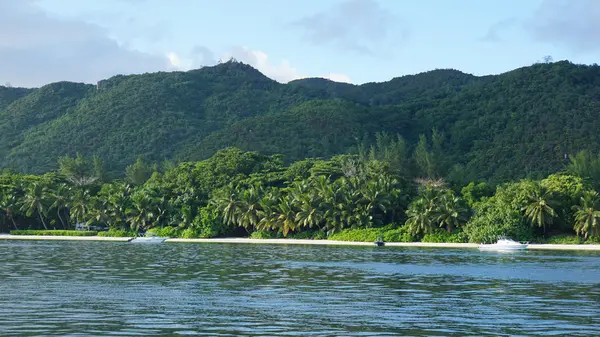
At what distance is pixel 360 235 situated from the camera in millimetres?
94875

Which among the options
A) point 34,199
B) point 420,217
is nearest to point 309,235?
point 420,217

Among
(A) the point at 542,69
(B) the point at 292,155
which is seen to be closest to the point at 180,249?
(B) the point at 292,155

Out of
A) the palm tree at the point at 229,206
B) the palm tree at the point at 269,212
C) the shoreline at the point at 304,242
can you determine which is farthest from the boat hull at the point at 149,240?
the palm tree at the point at 269,212

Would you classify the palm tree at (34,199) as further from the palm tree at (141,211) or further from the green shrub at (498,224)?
the green shrub at (498,224)

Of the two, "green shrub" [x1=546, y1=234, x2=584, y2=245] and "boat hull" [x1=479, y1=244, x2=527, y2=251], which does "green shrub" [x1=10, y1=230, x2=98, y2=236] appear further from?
"green shrub" [x1=546, y1=234, x2=584, y2=245]

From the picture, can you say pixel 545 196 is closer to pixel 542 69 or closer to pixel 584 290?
pixel 584 290

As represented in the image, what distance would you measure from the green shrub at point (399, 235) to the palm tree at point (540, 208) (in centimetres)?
1356

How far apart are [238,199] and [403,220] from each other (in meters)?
21.2

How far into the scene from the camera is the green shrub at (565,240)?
276 ft

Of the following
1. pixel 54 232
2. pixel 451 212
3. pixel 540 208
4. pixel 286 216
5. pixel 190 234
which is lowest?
pixel 54 232

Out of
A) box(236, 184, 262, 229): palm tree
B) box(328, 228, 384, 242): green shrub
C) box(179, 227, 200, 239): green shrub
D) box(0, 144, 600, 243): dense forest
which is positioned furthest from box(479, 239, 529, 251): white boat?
box(179, 227, 200, 239): green shrub

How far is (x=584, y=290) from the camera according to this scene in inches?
1721

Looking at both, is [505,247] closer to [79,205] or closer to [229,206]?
[229,206]

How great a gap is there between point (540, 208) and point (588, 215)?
4.74 meters
